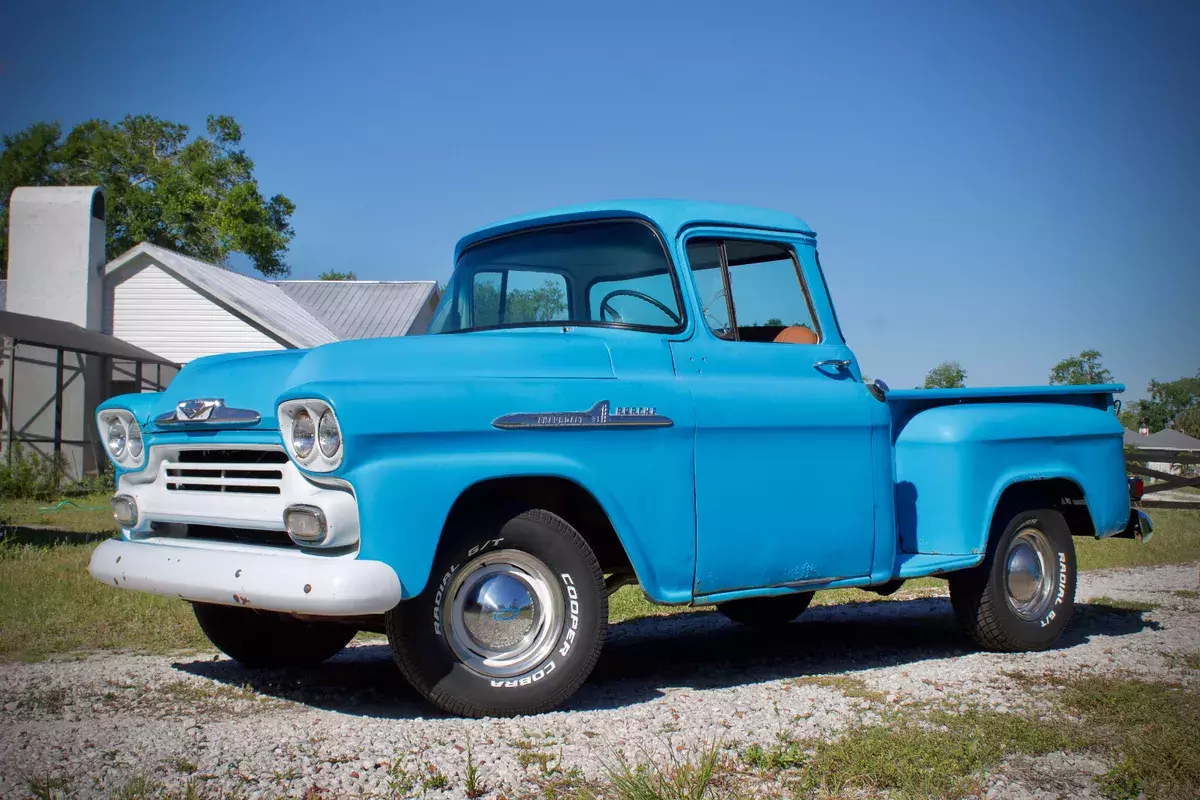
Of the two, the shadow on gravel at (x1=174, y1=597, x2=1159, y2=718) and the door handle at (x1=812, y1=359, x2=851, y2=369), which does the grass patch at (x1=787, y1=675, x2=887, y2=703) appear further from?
the door handle at (x1=812, y1=359, x2=851, y2=369)

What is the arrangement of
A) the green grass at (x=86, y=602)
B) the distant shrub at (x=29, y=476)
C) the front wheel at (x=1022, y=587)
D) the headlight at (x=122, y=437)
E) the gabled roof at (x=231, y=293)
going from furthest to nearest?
the gabled roof at (x=231, y=293), the distant shrub at (x=29, y=476), the green grass at (x=86, y=602), the front wheel at (x=1022, y=587), the headlight at (x=122, y=437)

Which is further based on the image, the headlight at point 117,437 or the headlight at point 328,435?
the headlight at point 117,437

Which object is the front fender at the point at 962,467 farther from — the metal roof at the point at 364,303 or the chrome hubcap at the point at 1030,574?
the metal roof at the point at 364,303

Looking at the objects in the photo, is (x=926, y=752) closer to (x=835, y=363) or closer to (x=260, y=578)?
(x=835, y=363)

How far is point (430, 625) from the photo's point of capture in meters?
4.30

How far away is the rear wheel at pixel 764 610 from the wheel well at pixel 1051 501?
1.42m

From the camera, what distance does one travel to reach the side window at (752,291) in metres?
5.43

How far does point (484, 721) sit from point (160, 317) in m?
22.1

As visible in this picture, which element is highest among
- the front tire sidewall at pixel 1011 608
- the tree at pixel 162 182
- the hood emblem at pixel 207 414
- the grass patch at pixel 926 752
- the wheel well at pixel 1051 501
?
the tree at pixel 162 182

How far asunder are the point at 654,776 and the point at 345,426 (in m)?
→ 1.57

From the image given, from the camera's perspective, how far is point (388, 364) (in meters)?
4.36

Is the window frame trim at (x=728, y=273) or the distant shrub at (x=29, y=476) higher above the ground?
the window frame trim at (x=728, y=273)

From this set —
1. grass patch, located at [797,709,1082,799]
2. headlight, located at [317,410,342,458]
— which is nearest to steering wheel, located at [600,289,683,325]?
headlight, located at [317,410,342,458]

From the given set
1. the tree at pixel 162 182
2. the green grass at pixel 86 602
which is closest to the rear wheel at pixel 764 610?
the green grass at pixel 86 602
